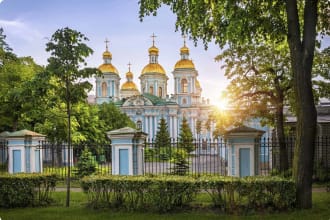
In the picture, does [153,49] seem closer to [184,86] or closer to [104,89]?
[184,86]

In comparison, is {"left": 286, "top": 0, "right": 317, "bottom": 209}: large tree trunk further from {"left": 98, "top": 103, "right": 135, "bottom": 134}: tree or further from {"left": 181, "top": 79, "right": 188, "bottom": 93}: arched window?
{"left": 181, "top": 79, "right": 188, "bottom": 93}: arched window

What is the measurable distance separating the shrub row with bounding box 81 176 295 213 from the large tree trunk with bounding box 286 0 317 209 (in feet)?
1.02

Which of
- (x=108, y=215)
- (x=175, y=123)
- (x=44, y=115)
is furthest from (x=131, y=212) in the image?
(x=175, y=123)

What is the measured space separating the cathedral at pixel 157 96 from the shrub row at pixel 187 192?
36.5 m

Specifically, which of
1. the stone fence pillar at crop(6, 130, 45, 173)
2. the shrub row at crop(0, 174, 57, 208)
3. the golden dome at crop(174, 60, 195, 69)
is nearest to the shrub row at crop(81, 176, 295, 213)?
the shrub row at crop(0, 174, 57, 208)

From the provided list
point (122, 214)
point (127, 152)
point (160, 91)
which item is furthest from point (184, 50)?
point (122, 214)

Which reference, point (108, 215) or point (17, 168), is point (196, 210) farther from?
point (17, 168)

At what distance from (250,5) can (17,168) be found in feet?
29.6

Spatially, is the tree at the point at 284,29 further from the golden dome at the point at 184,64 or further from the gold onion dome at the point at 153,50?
the gold onion dome at the point at 153,50

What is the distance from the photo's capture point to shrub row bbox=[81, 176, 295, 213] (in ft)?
22.6

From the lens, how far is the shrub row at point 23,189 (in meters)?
7.98

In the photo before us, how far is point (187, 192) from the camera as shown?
714cm

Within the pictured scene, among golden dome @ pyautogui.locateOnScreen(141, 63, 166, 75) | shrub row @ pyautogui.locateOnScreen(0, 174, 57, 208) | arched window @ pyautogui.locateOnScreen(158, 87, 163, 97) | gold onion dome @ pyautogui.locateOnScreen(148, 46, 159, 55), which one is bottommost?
shrub row @ pyautogui.locateOnScreen(0, 174, 57, 208)

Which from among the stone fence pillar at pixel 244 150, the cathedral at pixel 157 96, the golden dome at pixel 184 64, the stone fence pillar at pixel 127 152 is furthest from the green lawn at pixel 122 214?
the golden dome at pixel 184 64
